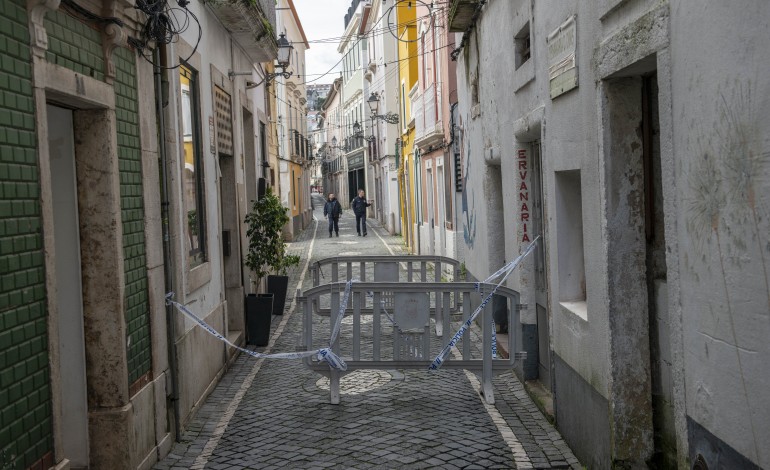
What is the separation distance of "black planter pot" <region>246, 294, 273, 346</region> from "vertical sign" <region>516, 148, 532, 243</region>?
4.24 meters

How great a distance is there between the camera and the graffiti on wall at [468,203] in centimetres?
1341

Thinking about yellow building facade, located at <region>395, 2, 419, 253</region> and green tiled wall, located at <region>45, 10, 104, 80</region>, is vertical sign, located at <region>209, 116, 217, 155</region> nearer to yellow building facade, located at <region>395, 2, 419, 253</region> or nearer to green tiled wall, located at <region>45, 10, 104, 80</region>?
green tiled wall, located at <region>45, 10, 104, 80</region>

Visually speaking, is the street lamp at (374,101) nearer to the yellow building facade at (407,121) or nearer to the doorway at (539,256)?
the yellow building facade at (407,121)

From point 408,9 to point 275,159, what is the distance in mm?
7035

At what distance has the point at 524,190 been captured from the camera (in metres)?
9.04

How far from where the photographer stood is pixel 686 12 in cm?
417

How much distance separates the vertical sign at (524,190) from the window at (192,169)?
11.0 feet

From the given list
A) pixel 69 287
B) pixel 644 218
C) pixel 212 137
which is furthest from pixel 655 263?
pixel 212 137

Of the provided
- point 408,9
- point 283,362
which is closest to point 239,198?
point 283,362

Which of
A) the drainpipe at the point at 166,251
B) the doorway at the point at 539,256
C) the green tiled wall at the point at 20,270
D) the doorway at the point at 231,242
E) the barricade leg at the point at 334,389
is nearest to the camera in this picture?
the green tiled wall at the point at 20,270

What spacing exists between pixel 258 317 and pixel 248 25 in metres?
3.94

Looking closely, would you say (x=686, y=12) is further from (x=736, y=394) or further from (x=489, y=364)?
(x=489, y=364)

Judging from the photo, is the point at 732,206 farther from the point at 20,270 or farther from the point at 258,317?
the point at 258,317

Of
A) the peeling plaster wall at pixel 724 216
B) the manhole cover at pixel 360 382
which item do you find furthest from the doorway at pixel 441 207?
the peeling plaster wall at pixel 724 216
